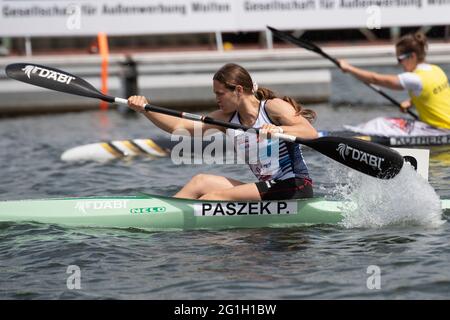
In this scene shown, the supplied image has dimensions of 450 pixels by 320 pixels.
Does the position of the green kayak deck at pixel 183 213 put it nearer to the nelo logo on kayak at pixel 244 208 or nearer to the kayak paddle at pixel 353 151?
the nelo logo on kayak at pixel 244 208

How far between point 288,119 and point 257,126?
0.92 feet

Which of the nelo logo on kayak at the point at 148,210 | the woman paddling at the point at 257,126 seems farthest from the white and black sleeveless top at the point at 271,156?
the nelo logo on kayak at the point at 148,210

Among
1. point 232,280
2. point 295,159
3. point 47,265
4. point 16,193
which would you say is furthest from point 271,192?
point 16,193

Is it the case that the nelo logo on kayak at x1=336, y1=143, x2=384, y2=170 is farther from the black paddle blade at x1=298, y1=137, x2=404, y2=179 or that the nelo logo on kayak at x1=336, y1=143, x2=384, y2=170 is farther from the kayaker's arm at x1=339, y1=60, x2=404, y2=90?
the kayaker's arm at x1=339, y1=60, x2=404, y2=90

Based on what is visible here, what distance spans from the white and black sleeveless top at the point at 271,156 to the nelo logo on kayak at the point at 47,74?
176 centimetres

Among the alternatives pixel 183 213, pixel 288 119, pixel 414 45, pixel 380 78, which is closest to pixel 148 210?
pixel 183 213

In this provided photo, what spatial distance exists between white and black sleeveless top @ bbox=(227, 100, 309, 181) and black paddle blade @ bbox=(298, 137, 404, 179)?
0.23 meters

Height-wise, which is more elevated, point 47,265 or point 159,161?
point 159,161

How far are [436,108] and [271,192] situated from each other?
4431 millimetres

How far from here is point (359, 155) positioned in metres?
7.71

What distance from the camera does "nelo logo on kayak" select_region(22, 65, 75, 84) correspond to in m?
8.52

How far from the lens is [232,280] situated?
650cm

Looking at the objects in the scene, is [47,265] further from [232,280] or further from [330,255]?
[330,255]

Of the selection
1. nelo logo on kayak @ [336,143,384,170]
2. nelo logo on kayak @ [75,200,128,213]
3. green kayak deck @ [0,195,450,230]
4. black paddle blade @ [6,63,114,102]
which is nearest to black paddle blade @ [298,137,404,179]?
A: nelo logo on kayak @ [336,143,384,170]
